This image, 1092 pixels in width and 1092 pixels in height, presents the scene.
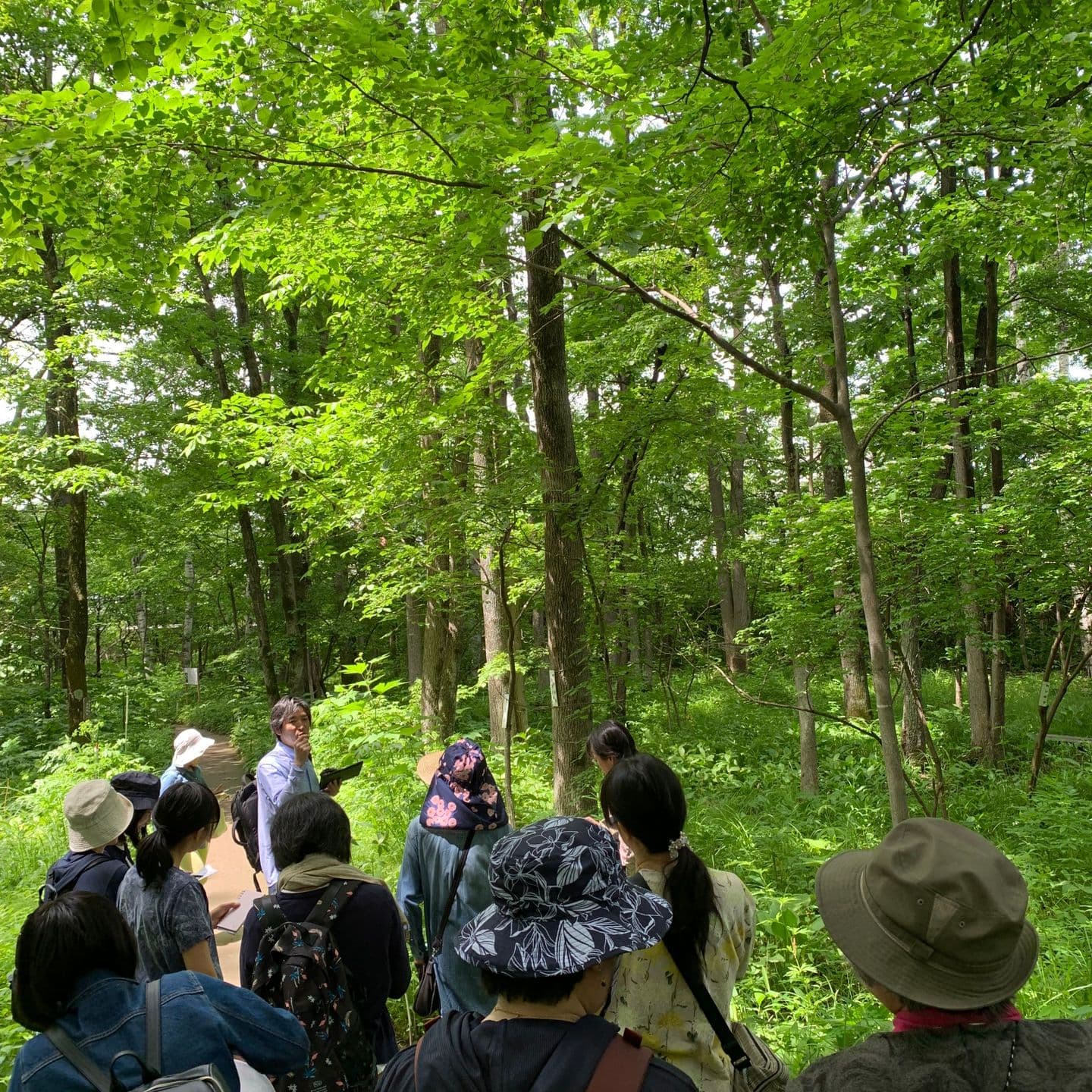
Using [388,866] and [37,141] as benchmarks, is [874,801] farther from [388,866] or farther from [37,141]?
[37,141]

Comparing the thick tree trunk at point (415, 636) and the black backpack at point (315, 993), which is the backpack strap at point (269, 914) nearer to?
the black backpack at point (315, 993)

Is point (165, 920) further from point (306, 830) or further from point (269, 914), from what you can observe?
point (306, 830)

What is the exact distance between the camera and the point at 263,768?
4.62 meters

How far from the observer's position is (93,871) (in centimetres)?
320

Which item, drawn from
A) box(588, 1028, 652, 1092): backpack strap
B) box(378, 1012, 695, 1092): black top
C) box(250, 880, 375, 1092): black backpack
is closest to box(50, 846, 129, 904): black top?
box(250, 880, 375, 1092): black backpack

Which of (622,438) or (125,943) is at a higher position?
(622,438)

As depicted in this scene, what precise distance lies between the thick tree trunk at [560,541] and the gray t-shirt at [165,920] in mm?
3403

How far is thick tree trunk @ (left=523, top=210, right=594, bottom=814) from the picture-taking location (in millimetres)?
5867

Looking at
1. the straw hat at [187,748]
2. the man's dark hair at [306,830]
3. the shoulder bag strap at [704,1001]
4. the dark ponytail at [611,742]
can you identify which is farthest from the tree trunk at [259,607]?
the shoulder bag strap at [704,1001]

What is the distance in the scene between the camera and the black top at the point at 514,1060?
1271 millimetres

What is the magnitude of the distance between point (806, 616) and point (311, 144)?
207 inches

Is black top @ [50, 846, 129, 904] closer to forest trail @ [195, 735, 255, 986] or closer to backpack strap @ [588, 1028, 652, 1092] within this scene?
forest trail @ [195, 735, 255, 986]

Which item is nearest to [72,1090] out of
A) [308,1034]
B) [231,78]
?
[308,1034]

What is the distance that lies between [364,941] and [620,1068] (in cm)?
168
